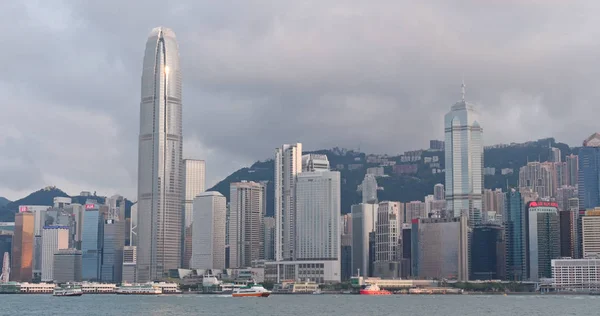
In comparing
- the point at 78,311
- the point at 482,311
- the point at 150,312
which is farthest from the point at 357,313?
the point at 78,311

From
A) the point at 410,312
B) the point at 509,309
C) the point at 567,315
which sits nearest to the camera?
the point at 567,315

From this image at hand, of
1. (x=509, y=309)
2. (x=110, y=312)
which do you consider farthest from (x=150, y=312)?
(x=509, y=309)

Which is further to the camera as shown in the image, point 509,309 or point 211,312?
point 509,309

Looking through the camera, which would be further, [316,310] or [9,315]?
[316,310]

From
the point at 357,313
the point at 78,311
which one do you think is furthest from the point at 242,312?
the point at 78,311

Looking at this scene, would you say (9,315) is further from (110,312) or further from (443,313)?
(443,313)

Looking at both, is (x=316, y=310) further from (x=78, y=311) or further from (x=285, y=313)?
(x=78, y=311)

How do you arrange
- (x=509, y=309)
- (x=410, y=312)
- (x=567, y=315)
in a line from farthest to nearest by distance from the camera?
(x=509, y=309), (x=410, y=312), (x=567, y=315)
